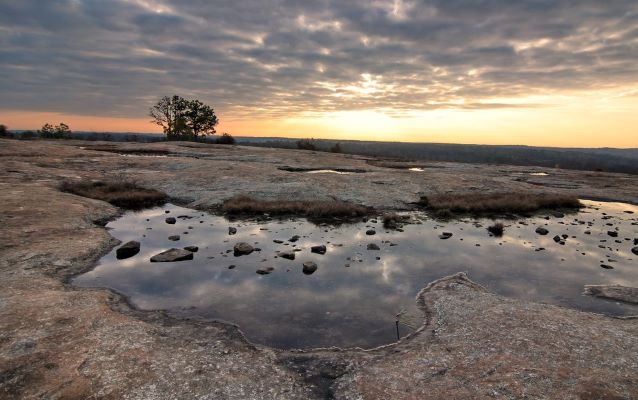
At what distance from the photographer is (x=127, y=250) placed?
1683cm

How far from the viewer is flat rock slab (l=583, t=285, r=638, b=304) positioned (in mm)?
13430

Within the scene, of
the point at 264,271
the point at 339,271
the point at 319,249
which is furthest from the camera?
the point at 319,249

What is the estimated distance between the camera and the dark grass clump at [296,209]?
1003 inches

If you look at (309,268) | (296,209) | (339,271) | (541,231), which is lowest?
(339,271)

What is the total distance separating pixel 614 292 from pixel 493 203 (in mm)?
16341

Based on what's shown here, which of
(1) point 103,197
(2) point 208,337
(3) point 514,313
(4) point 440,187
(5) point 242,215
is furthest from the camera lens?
(4) point 440,187

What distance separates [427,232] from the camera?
22359mm

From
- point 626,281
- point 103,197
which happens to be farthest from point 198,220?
point 626,281

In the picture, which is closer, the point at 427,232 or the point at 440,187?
the point at 427,232

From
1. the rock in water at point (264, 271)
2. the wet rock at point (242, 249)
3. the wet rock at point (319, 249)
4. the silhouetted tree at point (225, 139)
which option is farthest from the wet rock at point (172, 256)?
the silhouetted tree at point (225, 139)

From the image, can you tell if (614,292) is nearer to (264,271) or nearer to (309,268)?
(309,268)

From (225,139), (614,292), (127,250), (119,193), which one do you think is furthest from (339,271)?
(225,139)

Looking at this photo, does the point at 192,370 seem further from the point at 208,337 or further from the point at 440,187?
the point at 440,187

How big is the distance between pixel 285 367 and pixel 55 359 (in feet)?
16.5
